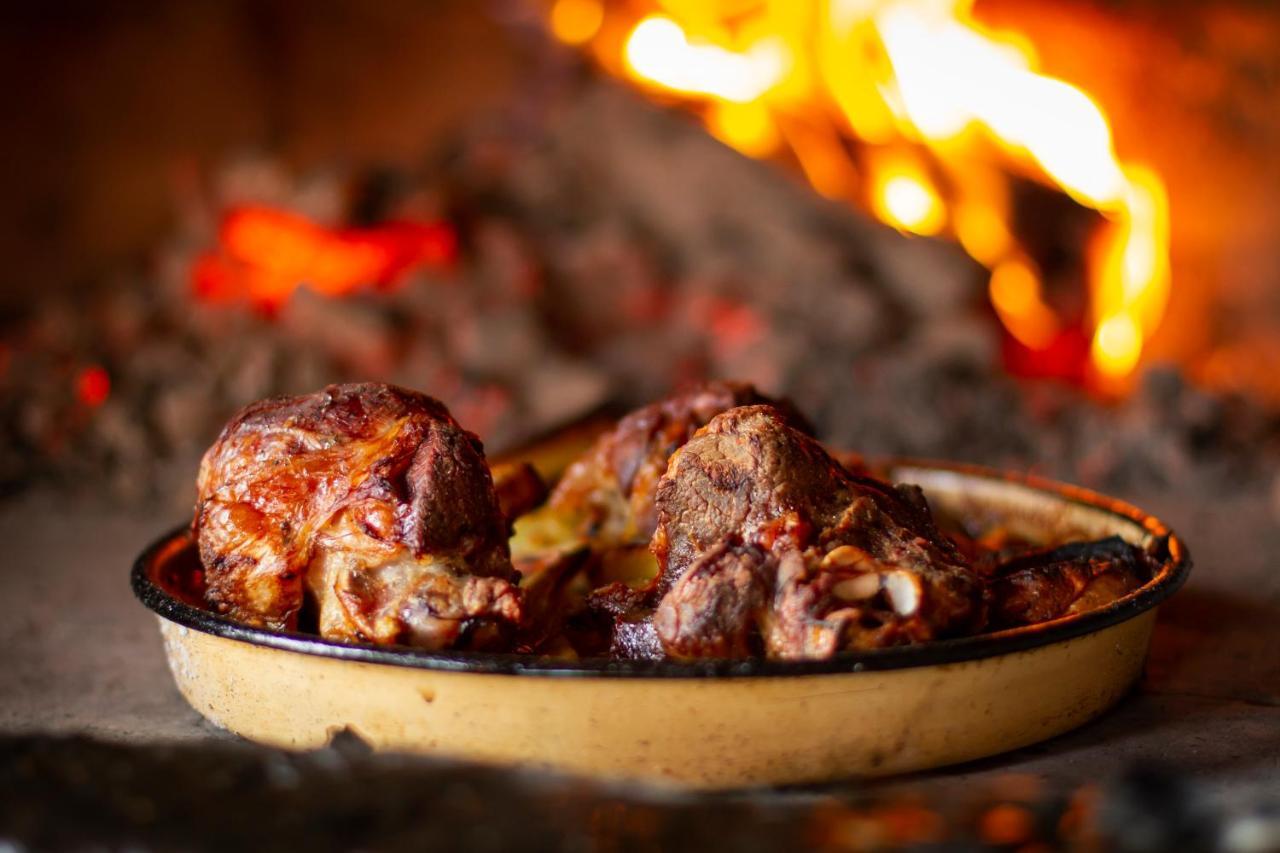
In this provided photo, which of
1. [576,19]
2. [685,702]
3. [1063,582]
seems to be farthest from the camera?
[576,19]

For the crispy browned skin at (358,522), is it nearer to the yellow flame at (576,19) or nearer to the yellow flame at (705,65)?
the yellow flame at (705,65)

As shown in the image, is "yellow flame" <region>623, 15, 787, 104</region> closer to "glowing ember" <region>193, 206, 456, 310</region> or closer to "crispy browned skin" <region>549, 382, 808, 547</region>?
"glowing ember" <region>193, 206, 456, 310</region>

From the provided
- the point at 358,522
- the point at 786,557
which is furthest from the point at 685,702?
the point at 358,522

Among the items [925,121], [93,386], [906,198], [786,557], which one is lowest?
[93,386]

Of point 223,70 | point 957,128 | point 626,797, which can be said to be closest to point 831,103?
point 957,128

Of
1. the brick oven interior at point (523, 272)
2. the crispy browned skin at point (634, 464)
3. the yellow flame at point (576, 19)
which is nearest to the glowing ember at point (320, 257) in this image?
the brick oven interior at point (523, 272)

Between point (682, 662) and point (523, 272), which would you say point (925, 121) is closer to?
point (523, 272)
